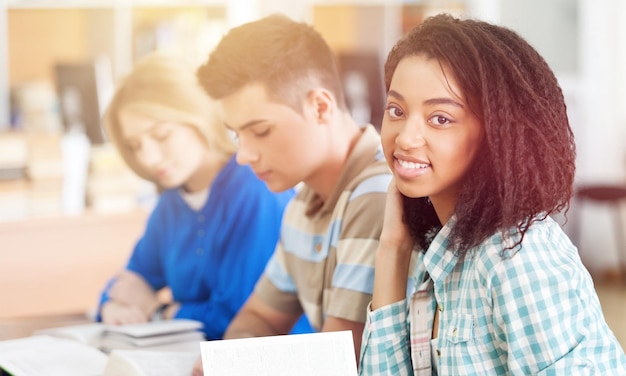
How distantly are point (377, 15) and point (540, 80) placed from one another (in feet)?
12.0

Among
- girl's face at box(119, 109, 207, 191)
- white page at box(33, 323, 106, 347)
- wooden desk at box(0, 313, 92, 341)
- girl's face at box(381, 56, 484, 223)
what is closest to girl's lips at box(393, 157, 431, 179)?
girl's face at box(381, 56, 484, 223)

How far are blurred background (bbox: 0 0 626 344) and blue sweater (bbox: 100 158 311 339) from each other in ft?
1.08

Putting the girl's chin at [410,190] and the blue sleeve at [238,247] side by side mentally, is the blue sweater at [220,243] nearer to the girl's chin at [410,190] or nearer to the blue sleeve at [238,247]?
the blue sleeve at [238,247]

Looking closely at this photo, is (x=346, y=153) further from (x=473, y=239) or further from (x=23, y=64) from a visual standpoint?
(x=23, y=64)

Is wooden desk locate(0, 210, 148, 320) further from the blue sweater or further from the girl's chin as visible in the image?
the girl's chin

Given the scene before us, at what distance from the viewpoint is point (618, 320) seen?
3.92m

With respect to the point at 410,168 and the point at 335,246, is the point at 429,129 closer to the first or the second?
the point at 410,168

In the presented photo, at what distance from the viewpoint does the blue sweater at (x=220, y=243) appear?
1.77 m

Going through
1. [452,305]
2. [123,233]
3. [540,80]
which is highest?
[540,80]

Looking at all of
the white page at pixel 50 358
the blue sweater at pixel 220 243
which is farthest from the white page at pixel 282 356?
the blue sweater at pixel 220 243

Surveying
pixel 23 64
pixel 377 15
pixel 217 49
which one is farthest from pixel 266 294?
pixel 377 15

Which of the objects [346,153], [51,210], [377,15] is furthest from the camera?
[377,15]

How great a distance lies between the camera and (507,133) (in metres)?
0.98

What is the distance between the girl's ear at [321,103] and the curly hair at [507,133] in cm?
36
